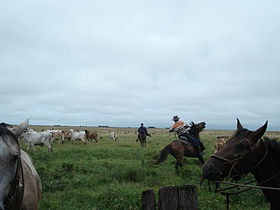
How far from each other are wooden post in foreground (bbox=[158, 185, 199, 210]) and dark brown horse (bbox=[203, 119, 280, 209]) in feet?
2.45

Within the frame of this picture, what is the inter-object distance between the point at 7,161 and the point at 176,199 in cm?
187

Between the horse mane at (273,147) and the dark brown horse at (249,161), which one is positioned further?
the horse mane at (273,147)

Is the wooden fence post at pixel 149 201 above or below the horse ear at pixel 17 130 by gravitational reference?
below

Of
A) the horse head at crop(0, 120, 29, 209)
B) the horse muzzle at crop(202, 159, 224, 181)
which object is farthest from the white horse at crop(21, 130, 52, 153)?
the horse muzzle at crop(202, 159, 224, 181)

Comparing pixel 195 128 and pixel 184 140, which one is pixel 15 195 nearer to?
pixel 184 140

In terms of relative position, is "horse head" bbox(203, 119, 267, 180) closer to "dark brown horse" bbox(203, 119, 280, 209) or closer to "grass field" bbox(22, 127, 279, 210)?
"dark brown horse" bbox(203, 119, 280, 209)

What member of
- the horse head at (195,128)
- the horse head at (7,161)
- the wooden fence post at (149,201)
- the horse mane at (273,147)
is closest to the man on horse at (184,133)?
the horse head at (195,128)

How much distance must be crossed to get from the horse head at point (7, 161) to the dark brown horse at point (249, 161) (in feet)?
7.86

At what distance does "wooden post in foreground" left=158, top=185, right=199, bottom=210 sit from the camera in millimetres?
2008

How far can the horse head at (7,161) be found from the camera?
196cm

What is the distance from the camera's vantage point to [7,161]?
2.06m

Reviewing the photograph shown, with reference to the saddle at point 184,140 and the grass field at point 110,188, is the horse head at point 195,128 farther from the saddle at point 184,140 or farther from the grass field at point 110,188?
the grass field at point 110,188

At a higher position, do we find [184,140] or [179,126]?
[179,126]

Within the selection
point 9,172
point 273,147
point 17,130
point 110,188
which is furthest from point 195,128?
point 9,172
